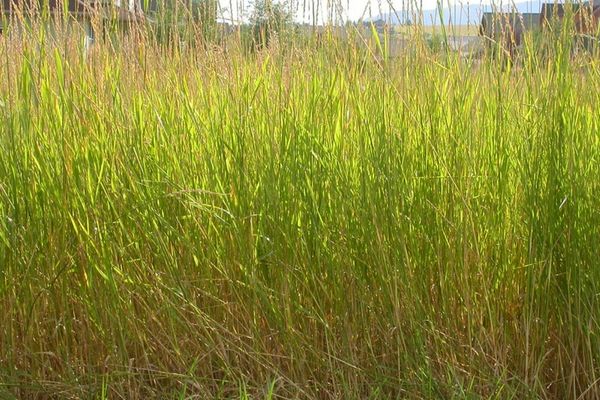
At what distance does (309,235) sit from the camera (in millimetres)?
2035

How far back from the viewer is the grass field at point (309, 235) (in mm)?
1992

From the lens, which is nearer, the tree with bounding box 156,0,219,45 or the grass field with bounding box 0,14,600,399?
the grass field with bounding box 0,14,600,399

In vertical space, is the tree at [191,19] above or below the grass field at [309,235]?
above

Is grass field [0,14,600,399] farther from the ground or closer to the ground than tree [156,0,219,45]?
closer to the ground

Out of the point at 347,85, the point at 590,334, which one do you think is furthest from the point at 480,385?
the point at 347,85

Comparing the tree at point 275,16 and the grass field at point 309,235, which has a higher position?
the tree at point 275,16

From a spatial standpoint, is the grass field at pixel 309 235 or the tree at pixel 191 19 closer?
the grass field at pixel 309 235

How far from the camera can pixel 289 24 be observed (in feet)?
7.20

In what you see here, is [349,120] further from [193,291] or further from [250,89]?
[193,291]

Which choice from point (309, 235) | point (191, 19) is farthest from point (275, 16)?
point (309, 235)

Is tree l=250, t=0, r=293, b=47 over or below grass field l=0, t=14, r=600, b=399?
over

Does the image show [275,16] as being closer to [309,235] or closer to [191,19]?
[191,19]

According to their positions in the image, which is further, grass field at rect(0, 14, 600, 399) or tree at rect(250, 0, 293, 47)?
tree at rect(250, 0, 293, 47)

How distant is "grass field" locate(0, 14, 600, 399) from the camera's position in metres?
1.99
